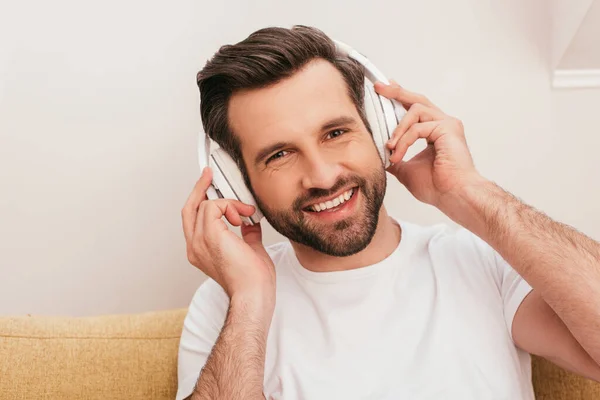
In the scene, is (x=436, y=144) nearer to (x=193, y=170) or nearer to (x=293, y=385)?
(x=293, y=385)

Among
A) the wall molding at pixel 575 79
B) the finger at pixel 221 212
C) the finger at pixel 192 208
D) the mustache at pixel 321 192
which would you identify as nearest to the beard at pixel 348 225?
the mustache at pixel 321 192

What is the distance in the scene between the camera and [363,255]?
1.47m

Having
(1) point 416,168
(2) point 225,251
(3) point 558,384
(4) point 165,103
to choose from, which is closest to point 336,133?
(1) point 416,168

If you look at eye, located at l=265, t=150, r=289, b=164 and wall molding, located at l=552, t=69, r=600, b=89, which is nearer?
eye, located at l=265, t=150, r=289, b=164

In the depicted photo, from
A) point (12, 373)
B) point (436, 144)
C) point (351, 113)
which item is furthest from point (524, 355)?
point (12, 373)

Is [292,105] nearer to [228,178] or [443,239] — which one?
[228,178]

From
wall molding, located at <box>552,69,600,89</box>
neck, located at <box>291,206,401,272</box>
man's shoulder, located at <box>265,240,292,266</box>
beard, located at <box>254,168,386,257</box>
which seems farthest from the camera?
wall molding, located at <box>552,69,600,89</box>

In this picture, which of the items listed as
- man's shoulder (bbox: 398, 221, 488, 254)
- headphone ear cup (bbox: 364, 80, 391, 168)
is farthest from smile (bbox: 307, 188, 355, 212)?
man's shoulder (bbox: 398, 221, 488, 254)

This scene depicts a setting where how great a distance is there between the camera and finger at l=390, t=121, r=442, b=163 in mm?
1376

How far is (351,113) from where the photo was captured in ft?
4.53

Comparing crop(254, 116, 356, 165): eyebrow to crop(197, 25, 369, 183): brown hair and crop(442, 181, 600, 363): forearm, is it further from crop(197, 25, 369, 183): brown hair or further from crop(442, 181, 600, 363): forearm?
crop(442, 181, 600, 363): forearm

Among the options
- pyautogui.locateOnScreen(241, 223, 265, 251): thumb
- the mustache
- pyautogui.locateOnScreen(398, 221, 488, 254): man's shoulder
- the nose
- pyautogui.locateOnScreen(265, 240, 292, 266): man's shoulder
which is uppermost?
the nose

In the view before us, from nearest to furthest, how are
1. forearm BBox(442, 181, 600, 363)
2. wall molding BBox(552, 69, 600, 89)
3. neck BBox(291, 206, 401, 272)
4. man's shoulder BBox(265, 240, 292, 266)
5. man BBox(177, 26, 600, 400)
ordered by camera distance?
forearm BBox(442, 181, 600, 363) → man BBox(177, 26, 600, 400) → neck BBox(291, 206, 401, 272) → man's shoulder BBox(265, 240, 292, 266) → wall molding BBox(552, 69, 600, 89)

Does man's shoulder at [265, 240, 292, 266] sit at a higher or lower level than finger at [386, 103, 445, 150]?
lower
